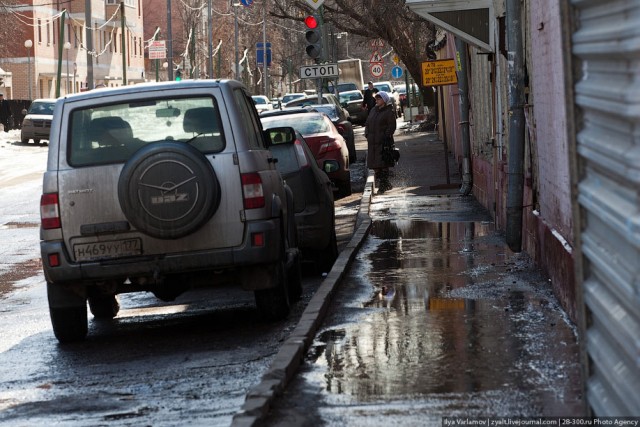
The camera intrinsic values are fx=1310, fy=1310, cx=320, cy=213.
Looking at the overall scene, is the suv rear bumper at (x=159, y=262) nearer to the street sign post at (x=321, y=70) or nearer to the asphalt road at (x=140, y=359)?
the asphalt road at (x=140, y=359)

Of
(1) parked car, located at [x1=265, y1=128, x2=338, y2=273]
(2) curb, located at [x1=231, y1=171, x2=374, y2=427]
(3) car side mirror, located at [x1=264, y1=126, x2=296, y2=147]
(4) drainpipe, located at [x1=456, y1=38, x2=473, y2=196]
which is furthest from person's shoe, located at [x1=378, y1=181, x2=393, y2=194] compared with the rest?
(3) car side mirror, located at [x1=264, y1=126, x2=296, y2=147]

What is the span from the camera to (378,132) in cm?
2577

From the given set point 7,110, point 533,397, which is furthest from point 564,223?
point 7,110

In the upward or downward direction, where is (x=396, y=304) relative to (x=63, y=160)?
downward

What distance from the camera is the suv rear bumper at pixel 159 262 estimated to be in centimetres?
950

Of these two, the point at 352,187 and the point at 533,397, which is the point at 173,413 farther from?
the point at 352,187

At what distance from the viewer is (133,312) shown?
1174 centimetres

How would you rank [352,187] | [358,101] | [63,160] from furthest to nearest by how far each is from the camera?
[358,101] → [352,187] → [63,160]

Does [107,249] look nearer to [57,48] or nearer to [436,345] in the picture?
[436,345]

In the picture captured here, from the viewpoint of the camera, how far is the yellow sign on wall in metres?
23.0

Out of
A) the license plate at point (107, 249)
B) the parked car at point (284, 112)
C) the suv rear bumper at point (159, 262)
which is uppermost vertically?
the parked car at point (284, 112)

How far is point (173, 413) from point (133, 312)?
472cm

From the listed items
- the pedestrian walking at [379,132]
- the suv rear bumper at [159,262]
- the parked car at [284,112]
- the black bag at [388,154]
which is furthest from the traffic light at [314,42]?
the suv rear bumper at [159,262]

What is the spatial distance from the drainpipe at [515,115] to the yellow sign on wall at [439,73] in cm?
994
